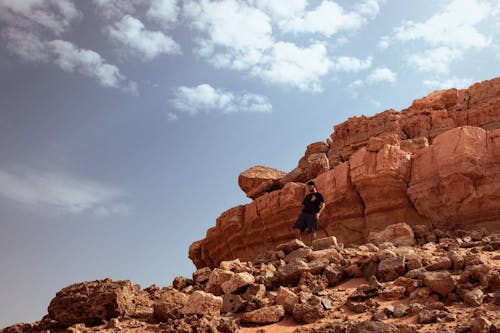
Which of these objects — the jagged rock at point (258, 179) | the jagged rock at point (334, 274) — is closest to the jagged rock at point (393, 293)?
the jagged rock at point (334, 274)

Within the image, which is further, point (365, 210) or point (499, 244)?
point (365, 210)

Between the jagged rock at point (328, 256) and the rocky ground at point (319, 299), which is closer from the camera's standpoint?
the rocky ground at point (319, 299)

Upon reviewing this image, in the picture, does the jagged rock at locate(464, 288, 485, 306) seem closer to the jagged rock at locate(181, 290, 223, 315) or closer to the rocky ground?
the rocky ground

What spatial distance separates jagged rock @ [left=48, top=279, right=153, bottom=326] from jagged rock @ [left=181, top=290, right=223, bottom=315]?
4.09 feet

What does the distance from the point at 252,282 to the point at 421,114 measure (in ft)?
61.7

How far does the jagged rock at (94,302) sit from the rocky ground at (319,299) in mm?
16

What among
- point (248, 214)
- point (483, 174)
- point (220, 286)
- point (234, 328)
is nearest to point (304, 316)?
point (234, 328)

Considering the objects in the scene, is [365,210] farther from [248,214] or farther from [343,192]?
[248,214]

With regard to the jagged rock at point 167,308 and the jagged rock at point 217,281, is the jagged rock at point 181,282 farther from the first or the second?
the jagged rock at point 167,308

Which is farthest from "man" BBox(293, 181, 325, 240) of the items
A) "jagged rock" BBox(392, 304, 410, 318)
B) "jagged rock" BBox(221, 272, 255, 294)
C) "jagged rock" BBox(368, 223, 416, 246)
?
"jagged rock" BBox(392, 304, 410, 318)

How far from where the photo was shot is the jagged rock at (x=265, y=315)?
22.3 ft

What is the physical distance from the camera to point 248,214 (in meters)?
21.1

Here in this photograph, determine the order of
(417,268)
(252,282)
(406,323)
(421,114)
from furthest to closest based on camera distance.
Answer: (421,114) → (252,282) → (417,268) → (406,323)

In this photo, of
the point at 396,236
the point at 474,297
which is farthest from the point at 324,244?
the point at 474,297
